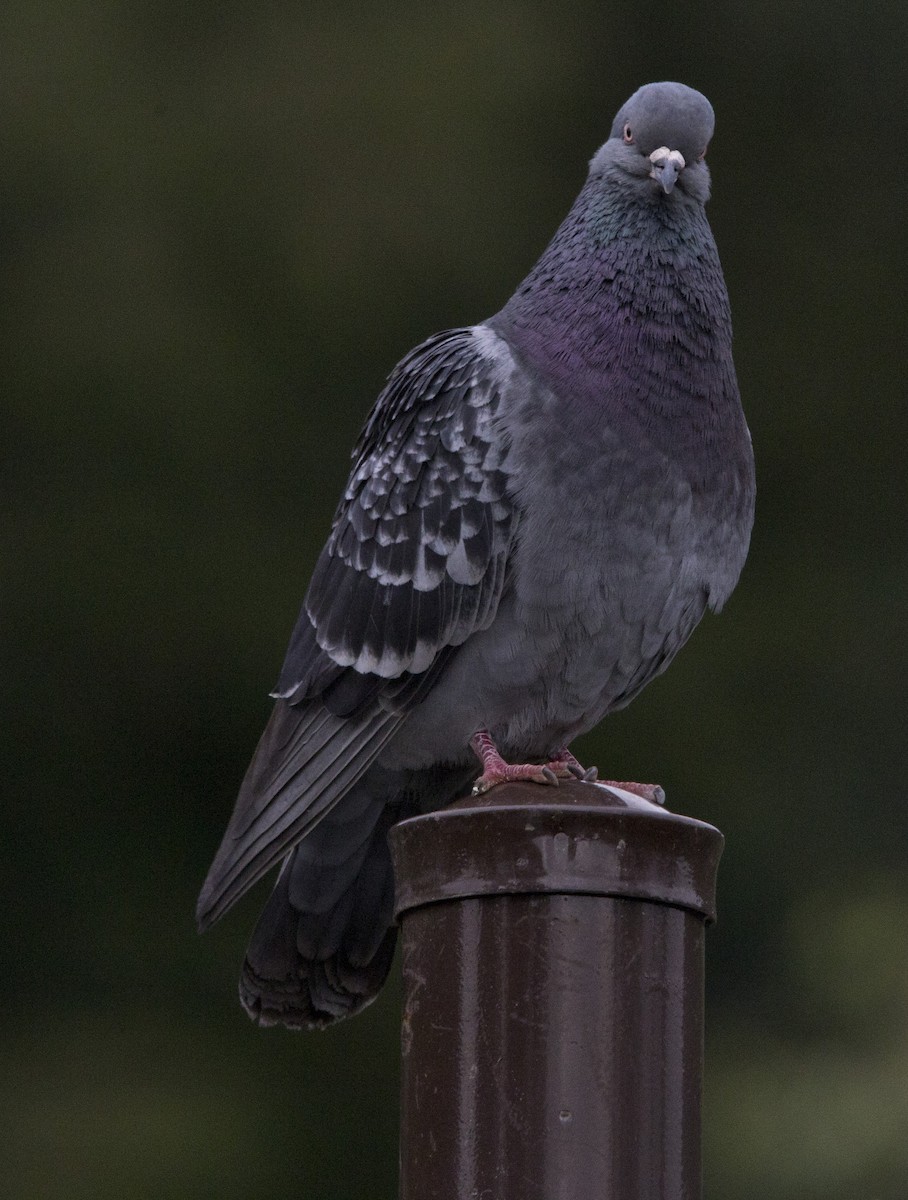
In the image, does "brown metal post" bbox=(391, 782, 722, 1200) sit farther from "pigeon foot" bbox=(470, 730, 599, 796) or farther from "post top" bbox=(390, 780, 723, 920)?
"pigeon foot" bbox=(470, 730, 599, 796)

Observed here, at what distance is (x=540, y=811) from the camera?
2719mm

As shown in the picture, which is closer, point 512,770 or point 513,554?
point 512,770

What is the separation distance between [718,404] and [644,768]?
3822mm

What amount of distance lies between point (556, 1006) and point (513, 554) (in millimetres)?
1616

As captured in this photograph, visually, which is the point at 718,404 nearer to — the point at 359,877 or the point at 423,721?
the point at 423,721

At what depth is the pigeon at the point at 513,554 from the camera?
13.5 ft

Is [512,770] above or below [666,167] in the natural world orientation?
below

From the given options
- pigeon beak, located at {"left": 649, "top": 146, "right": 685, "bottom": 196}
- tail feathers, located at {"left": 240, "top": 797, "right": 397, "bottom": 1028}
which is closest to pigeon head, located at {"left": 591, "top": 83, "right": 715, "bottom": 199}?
pigeon beak, located at {"left": 649, "top": 146, "right": 685, "bottom": 196}

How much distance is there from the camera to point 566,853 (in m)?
2.70

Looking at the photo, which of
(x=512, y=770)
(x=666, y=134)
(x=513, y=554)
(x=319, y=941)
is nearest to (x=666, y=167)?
(x=666, y=134)

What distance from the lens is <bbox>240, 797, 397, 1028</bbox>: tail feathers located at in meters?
4.46

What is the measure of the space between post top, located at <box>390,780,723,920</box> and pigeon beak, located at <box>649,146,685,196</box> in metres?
1.88

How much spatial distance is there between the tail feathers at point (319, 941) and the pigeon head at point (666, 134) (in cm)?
173

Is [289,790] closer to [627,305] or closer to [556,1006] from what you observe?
[627,305]
